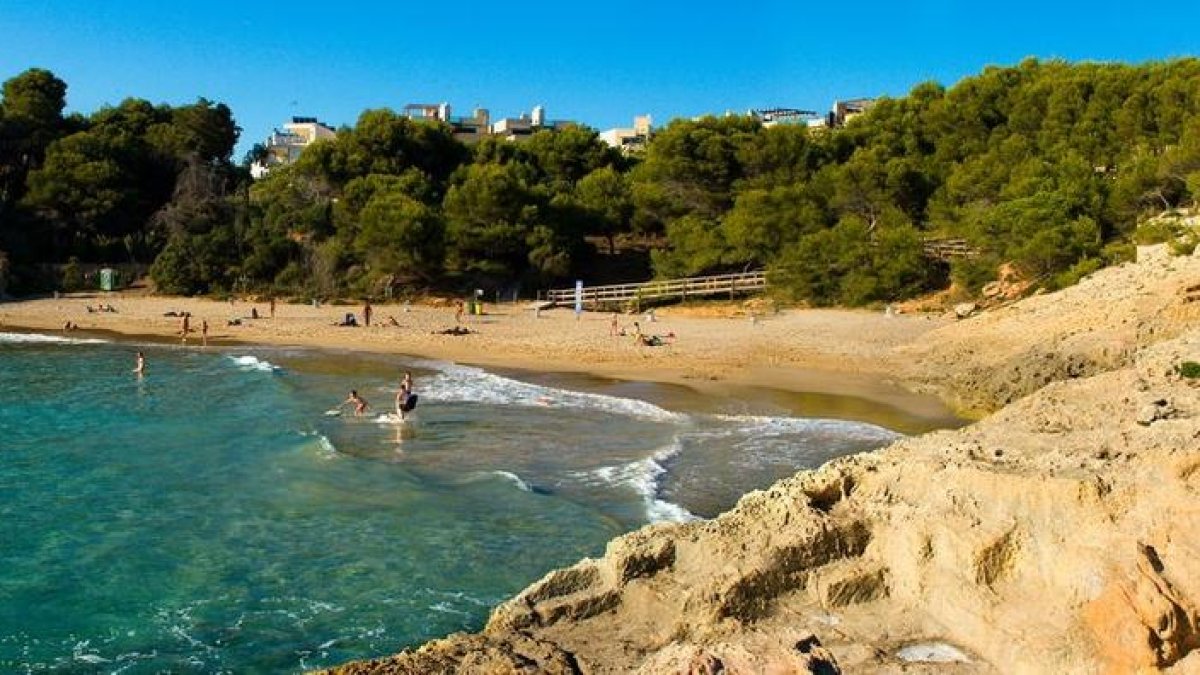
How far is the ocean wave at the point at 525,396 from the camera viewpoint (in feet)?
71.0

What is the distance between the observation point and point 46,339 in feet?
115

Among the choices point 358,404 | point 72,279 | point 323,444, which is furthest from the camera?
point 72,279

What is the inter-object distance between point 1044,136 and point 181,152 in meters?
45.4

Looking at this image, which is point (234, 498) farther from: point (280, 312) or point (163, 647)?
point (280, 312)

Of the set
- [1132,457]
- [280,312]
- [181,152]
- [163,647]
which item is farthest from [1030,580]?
[181,152]

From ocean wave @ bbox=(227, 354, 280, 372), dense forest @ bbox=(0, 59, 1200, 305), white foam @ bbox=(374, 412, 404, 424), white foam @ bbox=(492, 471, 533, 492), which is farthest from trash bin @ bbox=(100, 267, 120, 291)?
white foam @ bbox=(492, 471, 533, 492)

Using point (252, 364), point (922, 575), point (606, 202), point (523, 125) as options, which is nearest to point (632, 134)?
point (523, 125)

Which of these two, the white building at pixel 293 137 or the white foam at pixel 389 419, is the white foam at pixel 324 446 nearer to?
the white foam at pixel 389 419

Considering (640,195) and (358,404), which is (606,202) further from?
(358,404)

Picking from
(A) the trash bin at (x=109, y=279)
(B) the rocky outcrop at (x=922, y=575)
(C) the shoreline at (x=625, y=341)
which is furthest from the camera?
(A) the trash bin at (x=109, y=279)

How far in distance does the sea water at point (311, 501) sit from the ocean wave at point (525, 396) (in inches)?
4.9

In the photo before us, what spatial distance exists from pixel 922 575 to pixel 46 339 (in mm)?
36117

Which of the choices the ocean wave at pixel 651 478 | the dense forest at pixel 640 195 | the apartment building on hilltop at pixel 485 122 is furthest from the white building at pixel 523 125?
the ocean wave at pixel 651 478

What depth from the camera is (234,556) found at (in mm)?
11938
